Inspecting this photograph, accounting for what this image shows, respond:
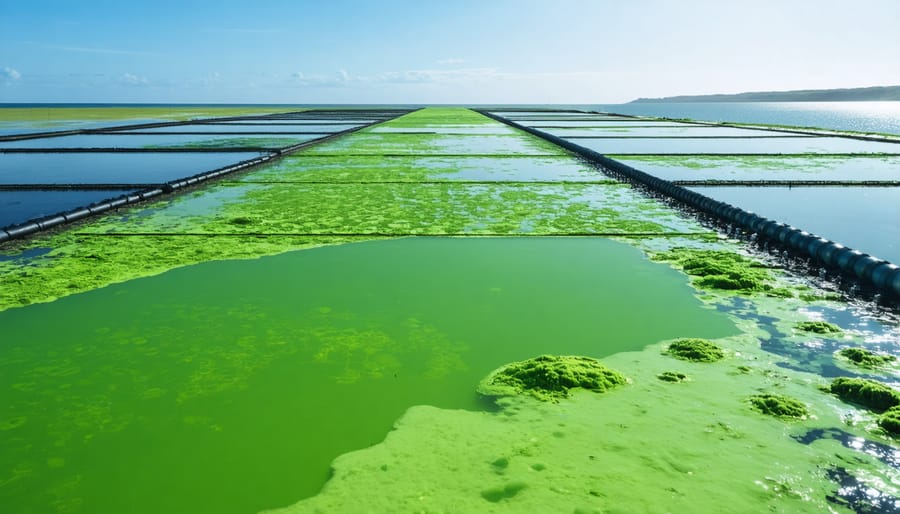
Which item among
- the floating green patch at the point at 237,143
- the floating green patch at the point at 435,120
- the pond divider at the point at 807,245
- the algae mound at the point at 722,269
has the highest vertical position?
the floating green patch at the point at 435,120

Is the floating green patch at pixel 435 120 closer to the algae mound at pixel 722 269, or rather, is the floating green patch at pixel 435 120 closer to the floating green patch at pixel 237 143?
the floating green patch at pixel 237 143

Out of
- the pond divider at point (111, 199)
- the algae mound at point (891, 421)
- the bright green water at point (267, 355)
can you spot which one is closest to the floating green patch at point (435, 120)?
the pond divider at point (111, 199)

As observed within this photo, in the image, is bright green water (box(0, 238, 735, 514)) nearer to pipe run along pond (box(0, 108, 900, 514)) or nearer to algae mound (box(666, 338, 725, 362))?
pipe run along pond (box(0, 108, 900, 514))

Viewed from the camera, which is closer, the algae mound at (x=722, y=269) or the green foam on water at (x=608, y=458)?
the green foam on water at (x=608, y=458)

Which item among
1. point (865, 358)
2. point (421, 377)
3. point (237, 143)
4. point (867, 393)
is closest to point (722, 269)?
point (865, 358)

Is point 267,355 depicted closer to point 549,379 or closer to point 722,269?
point 549,379

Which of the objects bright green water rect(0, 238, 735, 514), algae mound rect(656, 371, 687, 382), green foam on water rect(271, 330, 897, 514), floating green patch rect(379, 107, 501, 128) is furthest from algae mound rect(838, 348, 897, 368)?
floating green patch rect(379, 107, 501, 128)
